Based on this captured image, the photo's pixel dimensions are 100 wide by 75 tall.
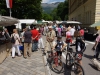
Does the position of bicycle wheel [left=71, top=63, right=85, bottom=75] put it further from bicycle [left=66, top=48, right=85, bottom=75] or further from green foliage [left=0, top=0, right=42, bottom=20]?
green foliage [left=0, top=0, right=42, bottom=20]

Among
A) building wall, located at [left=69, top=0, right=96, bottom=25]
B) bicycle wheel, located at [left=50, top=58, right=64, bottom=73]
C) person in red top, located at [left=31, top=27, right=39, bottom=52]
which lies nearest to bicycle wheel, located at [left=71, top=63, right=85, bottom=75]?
bicycle wheel, located at [left=50, top=58, right=64, bottom=73]

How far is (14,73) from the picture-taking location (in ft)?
24.5

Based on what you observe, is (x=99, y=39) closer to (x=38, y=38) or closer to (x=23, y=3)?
(x=38, y=38)

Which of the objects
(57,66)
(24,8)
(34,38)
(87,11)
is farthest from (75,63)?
(24,8)

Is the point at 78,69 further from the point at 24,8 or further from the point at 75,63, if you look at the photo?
the point at 24,8

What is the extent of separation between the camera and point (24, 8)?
3753 centimetres

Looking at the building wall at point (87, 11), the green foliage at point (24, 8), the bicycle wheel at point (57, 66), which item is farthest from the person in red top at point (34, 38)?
→ the green foliage at point (24, 8)

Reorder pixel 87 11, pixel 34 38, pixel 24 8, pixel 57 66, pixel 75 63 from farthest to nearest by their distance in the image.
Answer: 1. pixel 24 8
2. pixel 87 11
3. pixel 34 38
4. pixel 57 66
5. pixel 75 63

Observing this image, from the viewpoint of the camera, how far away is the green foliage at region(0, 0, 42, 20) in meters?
35.5

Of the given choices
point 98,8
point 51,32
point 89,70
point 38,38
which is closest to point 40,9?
point 98,8

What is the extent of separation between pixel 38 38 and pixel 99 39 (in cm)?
→ 511

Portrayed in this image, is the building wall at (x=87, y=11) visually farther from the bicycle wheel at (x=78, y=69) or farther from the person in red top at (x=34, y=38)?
the bicycle wheel at (x=78, y=69)

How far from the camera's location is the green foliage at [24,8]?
35.5 metres

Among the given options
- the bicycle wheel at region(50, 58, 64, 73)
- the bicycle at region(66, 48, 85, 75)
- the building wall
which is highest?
the building wall
